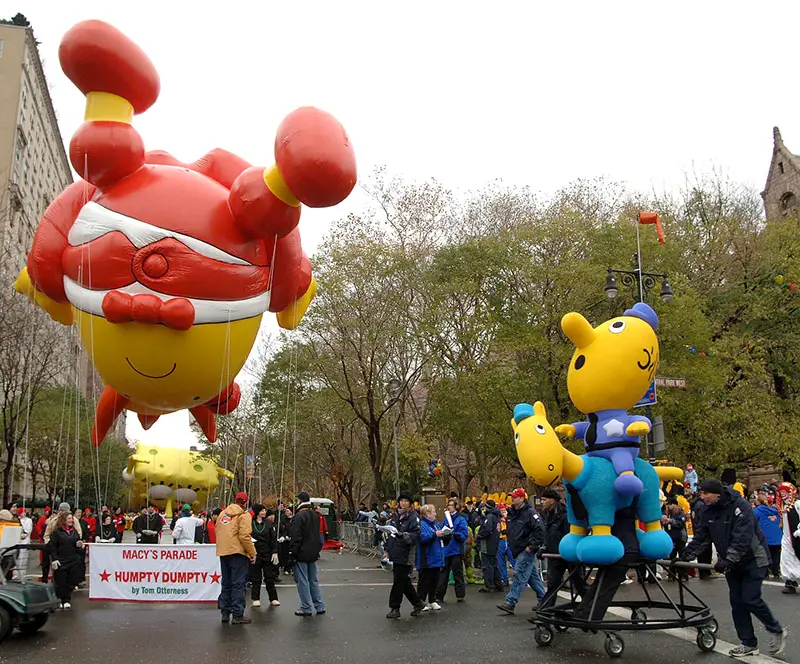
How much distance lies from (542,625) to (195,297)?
498cm

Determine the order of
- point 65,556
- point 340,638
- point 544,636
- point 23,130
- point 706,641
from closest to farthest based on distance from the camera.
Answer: point 706,641 → point 544,636 → point 340,638 → point 65,556 → point 23,130

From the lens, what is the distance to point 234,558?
33.2ft

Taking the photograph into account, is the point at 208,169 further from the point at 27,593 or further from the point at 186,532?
the point at 186,532

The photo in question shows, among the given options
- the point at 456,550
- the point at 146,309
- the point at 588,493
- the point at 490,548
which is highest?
the point at 146,309

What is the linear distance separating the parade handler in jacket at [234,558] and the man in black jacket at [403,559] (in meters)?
1.90

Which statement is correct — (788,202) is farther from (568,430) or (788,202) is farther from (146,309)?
(146,309)

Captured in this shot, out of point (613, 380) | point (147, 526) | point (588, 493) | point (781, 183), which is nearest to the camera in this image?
point (588, 493)

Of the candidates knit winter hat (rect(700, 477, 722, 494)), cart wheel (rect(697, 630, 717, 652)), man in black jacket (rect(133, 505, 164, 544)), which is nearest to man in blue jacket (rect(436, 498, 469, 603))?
cart wheel (rect(697, 630, 717, 652))

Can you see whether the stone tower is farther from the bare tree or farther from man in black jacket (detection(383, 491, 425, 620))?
man in black jacket (detection(383, 491, 425, 620))

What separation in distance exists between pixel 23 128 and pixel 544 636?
56.6 m

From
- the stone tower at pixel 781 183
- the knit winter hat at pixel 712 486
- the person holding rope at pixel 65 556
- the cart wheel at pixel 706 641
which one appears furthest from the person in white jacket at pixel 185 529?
the stone tower at pixel 781 183

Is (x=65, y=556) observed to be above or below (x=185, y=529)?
above

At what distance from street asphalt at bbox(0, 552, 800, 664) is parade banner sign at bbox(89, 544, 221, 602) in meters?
0.22

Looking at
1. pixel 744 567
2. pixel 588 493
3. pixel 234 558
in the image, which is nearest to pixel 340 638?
pixel 234 558
